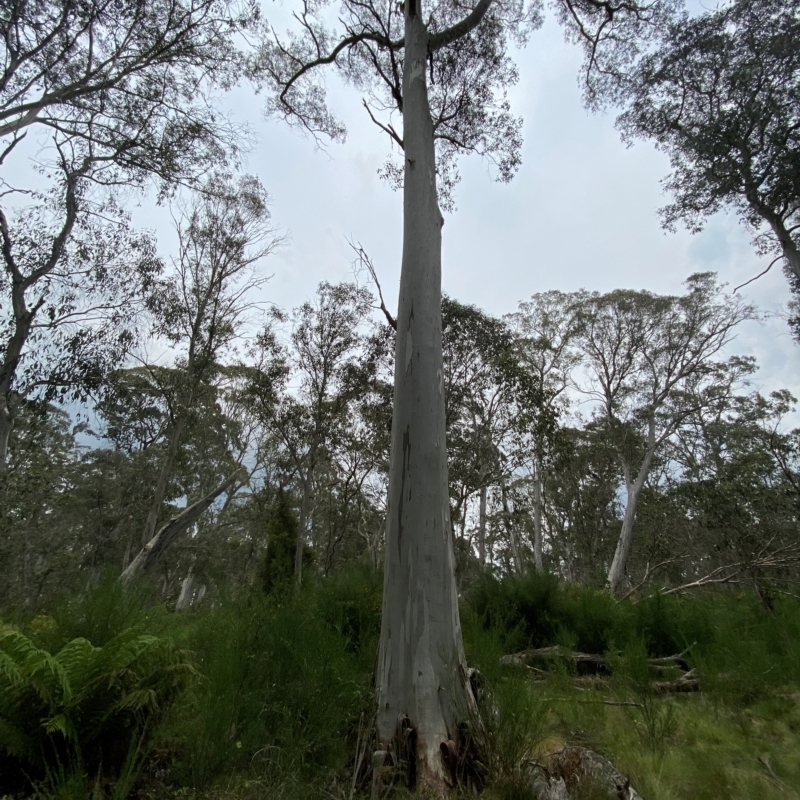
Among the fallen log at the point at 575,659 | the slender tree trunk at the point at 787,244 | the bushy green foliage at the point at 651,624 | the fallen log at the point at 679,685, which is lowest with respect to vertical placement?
the fallen log at the point at 679,685

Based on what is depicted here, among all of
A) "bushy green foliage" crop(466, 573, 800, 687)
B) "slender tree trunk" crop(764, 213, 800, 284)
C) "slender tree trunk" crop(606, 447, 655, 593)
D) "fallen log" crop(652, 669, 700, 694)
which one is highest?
"slender tree trunk" crop(764, 213, 800, 284)

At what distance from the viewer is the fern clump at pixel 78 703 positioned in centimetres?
185

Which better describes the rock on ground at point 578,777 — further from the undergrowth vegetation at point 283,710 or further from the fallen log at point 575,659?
the fallen log at point 575,659

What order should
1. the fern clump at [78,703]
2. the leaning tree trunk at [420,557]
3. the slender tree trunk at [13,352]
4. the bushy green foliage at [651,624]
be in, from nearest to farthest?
1. the fern clump at [78,703]
2. the leaning tree trunk at [420,557]
3. the bushy green foliage at [651,624]
4. the slender tree trunk at [13,352]

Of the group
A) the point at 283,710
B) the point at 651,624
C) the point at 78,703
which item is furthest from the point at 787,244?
the point at 78,703

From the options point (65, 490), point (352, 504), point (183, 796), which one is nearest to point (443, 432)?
point (183, 796)

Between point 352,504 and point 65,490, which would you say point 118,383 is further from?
point 65,490

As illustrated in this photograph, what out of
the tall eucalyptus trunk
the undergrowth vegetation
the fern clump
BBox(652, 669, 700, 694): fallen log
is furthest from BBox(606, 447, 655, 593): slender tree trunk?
the fern clump

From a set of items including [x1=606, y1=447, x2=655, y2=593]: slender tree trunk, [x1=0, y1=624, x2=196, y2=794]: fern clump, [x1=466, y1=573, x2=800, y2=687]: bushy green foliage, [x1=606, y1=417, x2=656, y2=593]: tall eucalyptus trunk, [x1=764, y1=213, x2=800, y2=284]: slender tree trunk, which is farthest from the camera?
[x1=606, y1=417, x2=656, y2=593]: tall eucalyptus trunk

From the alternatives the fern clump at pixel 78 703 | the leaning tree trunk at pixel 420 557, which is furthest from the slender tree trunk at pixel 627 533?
the fern clump at pixel 78 703

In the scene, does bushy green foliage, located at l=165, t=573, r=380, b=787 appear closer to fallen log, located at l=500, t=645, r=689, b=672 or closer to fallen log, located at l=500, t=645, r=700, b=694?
fallen log, located at l=500, t=645, r=700, b=694

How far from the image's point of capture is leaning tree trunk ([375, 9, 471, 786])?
2307 mm

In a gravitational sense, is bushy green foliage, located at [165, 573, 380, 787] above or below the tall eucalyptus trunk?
below

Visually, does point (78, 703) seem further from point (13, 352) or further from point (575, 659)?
point (13, 352)
